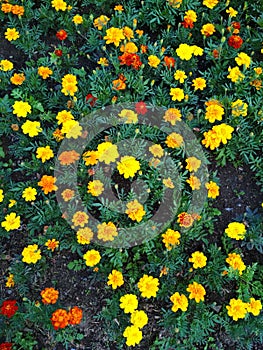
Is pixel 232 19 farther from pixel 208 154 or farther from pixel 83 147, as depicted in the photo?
pixel 83 147

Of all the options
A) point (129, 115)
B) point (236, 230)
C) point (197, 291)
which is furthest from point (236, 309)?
point (129, 115)

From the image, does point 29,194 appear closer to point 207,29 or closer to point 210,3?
point 207,29

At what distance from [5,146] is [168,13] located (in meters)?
1.98

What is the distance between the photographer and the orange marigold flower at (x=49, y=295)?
3.21 meters

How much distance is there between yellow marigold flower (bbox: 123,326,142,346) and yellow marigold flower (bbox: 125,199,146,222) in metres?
0.79

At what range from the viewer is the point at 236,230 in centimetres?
346

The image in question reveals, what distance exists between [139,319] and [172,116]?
166cm

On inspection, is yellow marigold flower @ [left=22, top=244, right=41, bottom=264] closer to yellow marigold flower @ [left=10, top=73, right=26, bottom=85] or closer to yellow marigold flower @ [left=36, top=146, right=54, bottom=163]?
yellow marigold flower @ [left=36, top=146, right=54, bottom=163]

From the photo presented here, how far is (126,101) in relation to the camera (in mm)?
3916

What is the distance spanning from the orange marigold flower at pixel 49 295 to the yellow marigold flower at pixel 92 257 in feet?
1.02

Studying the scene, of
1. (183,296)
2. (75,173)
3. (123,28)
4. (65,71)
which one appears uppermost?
(123,28)

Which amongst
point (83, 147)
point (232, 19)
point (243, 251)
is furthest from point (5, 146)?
point (232, 19)

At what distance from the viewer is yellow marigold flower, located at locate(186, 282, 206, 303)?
3.24m

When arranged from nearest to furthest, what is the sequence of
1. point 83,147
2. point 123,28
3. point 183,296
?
point 183,296, point 83,147, point 123,28
